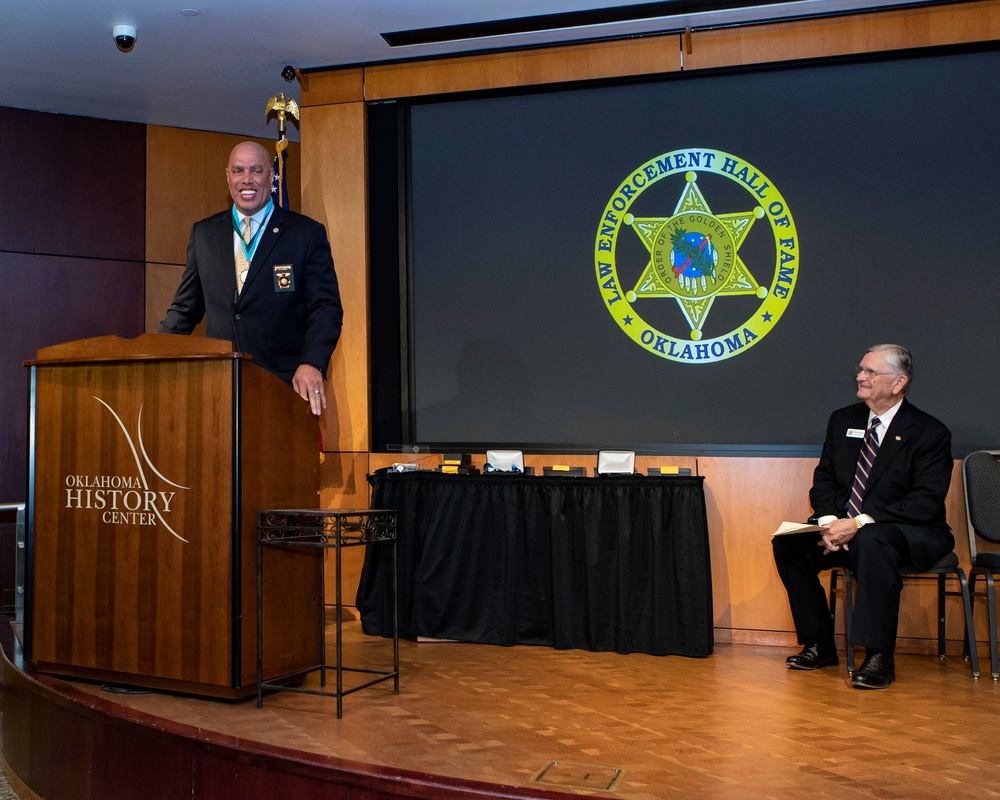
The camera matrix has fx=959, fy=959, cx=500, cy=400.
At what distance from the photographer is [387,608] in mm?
4230

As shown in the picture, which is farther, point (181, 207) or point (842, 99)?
point (181, 207)

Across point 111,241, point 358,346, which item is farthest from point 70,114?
point 358,346

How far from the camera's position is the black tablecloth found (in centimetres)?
394

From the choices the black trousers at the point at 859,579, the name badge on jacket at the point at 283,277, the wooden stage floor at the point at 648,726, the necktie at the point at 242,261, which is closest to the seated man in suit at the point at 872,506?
the black trousers at the point at 859,579

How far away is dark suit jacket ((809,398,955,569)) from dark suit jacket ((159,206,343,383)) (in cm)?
207

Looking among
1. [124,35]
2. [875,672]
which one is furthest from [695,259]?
[124,35]

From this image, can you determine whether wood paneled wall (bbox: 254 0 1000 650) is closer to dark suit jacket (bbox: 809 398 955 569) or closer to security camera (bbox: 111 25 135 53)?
dark suit jacket (bbox: 809 398 955 569)

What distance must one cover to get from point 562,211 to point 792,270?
1.15 meters

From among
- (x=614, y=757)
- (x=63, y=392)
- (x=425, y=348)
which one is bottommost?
(x=614, y=757)

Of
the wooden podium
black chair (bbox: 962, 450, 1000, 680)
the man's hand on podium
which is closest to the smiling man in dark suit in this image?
the man's hand on podium

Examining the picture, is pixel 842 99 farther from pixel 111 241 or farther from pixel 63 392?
pixel 111 241

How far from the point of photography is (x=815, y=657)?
3676 millimetres

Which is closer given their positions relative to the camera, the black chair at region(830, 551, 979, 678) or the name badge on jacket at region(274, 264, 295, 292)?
the name badge on jacket at region(274, 264, 295, 292)

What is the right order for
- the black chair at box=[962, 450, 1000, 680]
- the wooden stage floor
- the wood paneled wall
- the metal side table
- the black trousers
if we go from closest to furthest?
the wooden stage floor, the metal side table, the black trousers, the black chair at box=[962, 450, 1000, 680], the wood paneled wall
